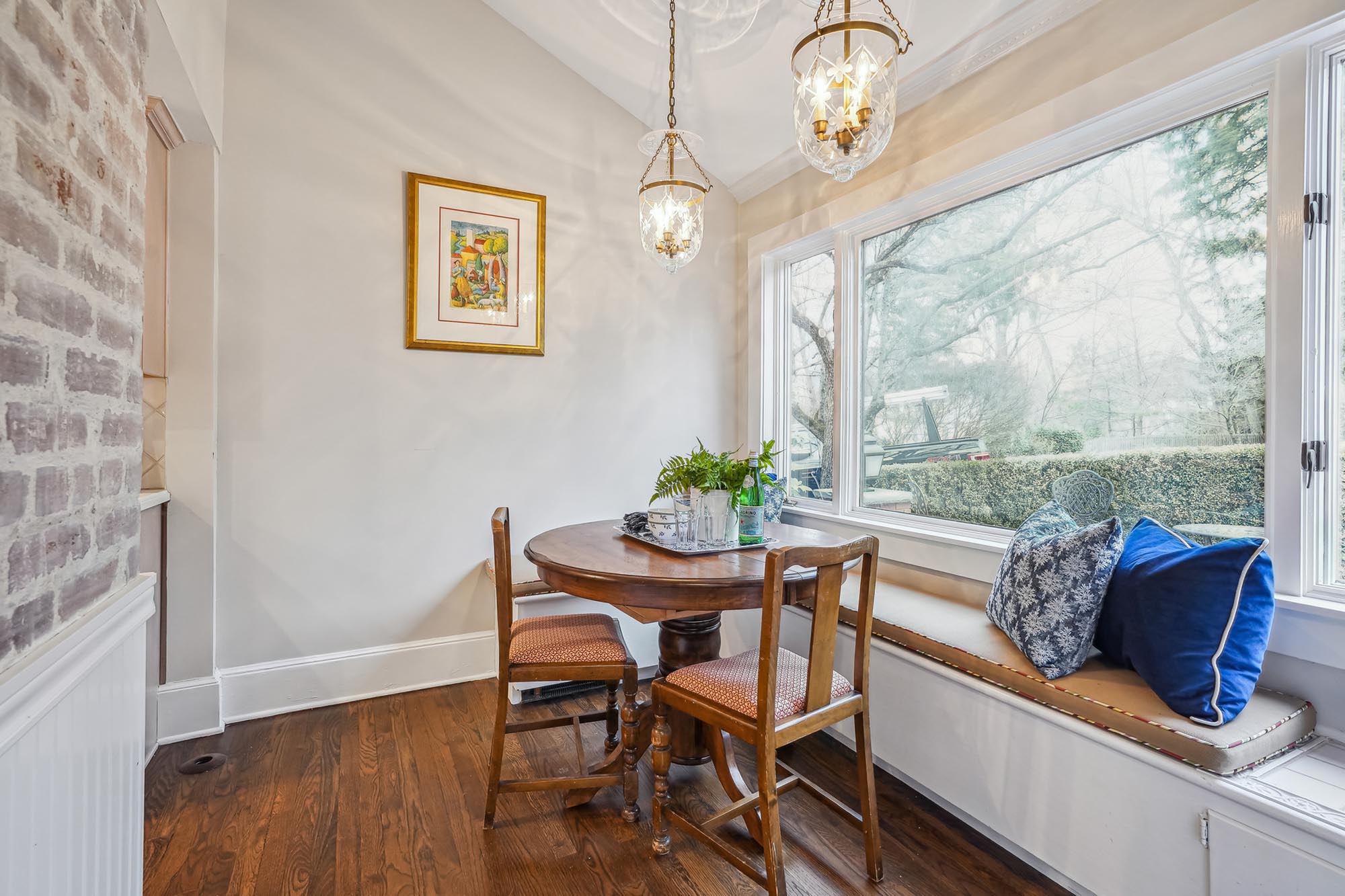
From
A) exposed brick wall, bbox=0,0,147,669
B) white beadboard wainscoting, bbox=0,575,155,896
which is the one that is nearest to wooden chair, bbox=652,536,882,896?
white beadboard wainscoting, bbox=0,575,155,896

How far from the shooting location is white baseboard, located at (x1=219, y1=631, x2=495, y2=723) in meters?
2.62

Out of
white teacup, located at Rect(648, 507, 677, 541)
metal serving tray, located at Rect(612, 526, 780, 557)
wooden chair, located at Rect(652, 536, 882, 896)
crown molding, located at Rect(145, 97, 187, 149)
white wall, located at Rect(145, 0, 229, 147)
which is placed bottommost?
wooden chair, located at Rect(652, 536, 882, 896)

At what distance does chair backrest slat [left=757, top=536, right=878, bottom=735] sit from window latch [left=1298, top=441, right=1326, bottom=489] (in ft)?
3.25

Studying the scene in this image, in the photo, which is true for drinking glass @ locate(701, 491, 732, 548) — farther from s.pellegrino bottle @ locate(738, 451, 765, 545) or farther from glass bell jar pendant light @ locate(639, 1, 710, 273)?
glass bell jar pendant light @ locate(639, 1, 710, 273)

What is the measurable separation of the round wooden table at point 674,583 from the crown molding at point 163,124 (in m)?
1.89

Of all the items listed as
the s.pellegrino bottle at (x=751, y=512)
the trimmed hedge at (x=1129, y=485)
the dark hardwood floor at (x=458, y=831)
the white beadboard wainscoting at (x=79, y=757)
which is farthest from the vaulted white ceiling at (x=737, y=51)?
the white beadboard wainscoting at (x=79, y=757)

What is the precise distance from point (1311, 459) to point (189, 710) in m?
3.56

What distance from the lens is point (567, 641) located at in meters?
1.97

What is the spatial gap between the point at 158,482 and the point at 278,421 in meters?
0.45

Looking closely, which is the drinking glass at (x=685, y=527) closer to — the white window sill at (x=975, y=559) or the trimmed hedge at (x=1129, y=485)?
the white window sill at (x=975, y=559)

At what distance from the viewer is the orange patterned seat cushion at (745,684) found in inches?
62.8

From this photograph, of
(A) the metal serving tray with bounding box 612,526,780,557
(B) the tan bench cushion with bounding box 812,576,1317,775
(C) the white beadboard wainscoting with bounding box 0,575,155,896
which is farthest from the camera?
(A) the metal serving tray with bounding box 612,526,780,557

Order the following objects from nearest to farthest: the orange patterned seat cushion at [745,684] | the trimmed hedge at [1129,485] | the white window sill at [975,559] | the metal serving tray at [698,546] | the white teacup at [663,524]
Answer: the white window sill at [975,559] < the orange patterned seat cushion at [745,684] < the trimmed hedge at [1129,485] < the metal serving tray at [698,546] < the white teacup at [663,524]

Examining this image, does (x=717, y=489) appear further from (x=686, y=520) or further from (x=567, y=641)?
(x=567, y=641)
